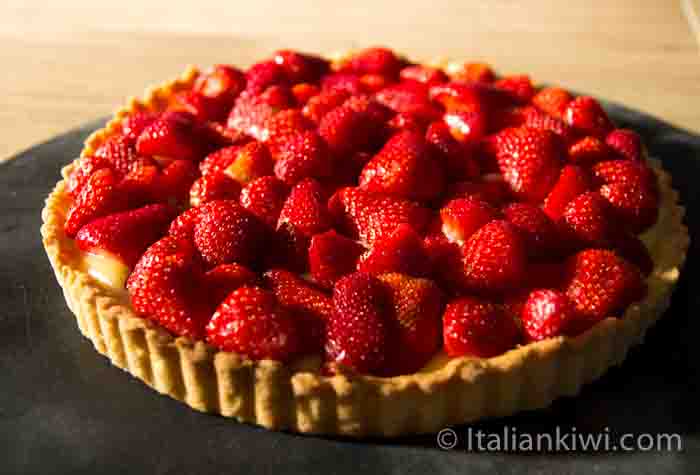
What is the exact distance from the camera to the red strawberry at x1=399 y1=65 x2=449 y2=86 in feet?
9.58

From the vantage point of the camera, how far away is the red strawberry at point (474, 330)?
74.4 inches

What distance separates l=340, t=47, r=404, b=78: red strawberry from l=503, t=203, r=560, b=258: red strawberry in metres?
1.00

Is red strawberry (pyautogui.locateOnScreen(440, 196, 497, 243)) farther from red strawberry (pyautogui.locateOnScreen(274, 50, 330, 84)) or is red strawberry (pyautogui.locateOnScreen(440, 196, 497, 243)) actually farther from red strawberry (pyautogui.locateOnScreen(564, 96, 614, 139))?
red strawberry (pyautogui.locateOnScreen(274, 50, 330, 84))

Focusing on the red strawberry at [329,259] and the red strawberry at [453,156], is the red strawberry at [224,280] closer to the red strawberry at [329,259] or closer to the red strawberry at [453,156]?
the red strawberry at [329,259]

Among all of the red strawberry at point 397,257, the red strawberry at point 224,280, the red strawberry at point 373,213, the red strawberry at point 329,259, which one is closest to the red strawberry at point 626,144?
the red strawberry at point 373,213

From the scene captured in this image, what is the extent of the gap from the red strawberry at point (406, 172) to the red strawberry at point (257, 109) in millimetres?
452

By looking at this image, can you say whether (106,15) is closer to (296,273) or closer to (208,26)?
(208,26)

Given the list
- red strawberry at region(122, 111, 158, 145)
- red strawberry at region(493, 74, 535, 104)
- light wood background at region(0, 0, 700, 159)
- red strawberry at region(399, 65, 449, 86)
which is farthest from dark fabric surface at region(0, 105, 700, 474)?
light wood background at region(0, 0, 700, 159)

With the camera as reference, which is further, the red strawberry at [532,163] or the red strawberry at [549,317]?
the red strawberry at [532,163]

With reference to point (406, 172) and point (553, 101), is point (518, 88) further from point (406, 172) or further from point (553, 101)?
point (406, 172)

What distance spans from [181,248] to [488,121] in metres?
1.02

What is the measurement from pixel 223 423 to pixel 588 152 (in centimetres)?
120

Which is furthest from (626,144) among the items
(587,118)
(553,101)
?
(553,101)

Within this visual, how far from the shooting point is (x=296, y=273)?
6.93 ft
